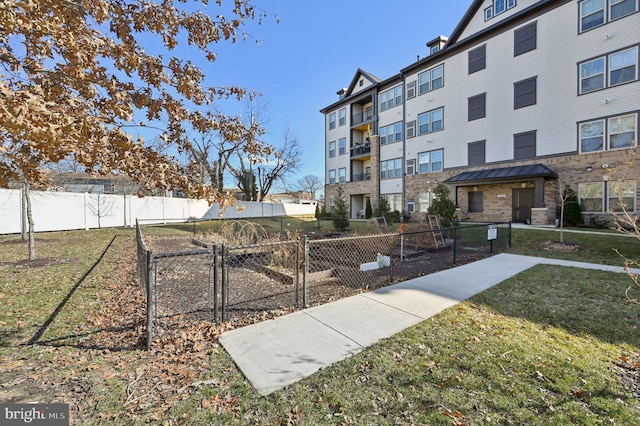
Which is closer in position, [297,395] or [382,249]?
[297,395]

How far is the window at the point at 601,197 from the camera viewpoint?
14047mm

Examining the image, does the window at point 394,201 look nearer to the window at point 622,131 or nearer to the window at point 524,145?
the window at point 524,145

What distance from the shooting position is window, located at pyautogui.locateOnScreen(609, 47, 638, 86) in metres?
13.9

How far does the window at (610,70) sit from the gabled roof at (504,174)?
446 cm

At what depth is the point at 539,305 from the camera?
4.99 m

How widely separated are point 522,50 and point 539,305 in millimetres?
19142

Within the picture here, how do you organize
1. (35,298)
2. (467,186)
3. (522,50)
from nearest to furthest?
(35,298)
(522,50)
(467,186)

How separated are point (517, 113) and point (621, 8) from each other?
5.97m

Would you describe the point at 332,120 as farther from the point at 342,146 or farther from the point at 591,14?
the point at 591,14

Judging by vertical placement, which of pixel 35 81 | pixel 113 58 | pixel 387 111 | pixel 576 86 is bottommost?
pixel 35 81

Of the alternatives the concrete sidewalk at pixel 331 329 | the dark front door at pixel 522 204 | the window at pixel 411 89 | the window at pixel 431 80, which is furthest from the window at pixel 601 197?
the window at pixel 411 89

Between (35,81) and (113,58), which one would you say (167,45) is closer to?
(113,58)

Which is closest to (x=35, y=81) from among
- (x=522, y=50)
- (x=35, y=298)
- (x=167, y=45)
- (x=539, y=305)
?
(x=167, y=45)

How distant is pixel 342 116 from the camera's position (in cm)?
3070
